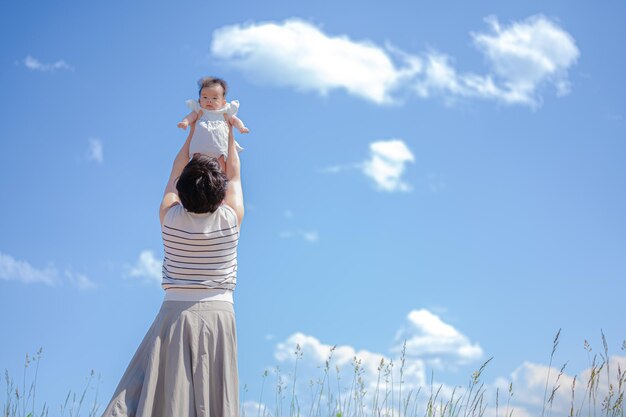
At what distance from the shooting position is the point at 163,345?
3.87m

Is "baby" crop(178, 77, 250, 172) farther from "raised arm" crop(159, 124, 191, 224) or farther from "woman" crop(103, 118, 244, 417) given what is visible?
"woman" crop(103, 118, 244, 417)

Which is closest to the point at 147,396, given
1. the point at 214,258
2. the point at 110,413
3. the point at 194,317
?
the point at 110,413

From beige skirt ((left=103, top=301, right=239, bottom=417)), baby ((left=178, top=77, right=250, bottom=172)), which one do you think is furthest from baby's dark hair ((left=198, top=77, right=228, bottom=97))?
beige skirt ((left=103, top=301, right=239, bottom=417))

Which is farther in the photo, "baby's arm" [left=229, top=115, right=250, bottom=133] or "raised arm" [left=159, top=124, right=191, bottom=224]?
"baby's arm" [left=229, top=115, right=250, bottom=133]

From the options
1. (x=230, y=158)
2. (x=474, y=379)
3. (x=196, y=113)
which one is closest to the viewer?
(x=230, y=158)

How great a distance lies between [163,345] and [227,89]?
6.24ft

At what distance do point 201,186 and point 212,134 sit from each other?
35.0 inches

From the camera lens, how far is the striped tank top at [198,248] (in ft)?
12.7

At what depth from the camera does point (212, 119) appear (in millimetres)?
4758

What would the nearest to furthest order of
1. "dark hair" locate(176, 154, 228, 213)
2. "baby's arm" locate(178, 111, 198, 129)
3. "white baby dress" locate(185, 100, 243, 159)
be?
"dark hair" locate(176, 154, 228, 213) < "white baby dress" locate(185, 100, 243, 159) < "baby's arm" locate(178, 111, 198, 129)

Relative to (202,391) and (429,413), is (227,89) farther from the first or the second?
(429,413)

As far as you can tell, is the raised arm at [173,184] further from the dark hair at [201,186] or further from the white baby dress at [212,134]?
the dark hair at [201,186]

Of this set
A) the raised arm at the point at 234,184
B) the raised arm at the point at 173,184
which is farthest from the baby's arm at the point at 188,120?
the raised arm at the point at 234,184

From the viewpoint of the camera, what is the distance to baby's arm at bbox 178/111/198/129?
4.77 m
